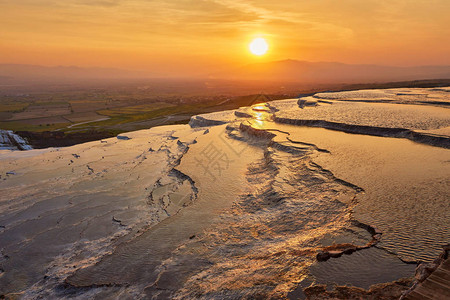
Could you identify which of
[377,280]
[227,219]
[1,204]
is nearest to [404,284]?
[377,280]

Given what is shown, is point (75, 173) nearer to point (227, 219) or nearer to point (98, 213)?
point (98, 213)

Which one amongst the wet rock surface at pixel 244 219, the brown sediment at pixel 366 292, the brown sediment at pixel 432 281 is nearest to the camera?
the brown sediment at pixel 432 281

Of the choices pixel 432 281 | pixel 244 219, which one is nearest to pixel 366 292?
pixel 432 281

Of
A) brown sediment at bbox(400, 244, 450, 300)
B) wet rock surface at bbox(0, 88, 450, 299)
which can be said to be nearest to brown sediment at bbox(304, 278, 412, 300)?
wet rock surface at bbox(0, 88, 450, 299)

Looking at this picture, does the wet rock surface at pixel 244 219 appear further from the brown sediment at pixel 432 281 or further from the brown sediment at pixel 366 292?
the brown sediment at pixel 432 281

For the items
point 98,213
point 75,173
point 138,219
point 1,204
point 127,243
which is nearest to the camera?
point 127,243

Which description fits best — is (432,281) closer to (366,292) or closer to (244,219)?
(366,292)

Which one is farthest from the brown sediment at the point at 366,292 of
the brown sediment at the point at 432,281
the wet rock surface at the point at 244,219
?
the brown sediment at the point at 432,281

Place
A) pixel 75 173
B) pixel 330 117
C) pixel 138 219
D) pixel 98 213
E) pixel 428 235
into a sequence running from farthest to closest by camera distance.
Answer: pixel 330 117
pixel 75 173
pixel 98 213
pixel 138 219
pixel 428 235
